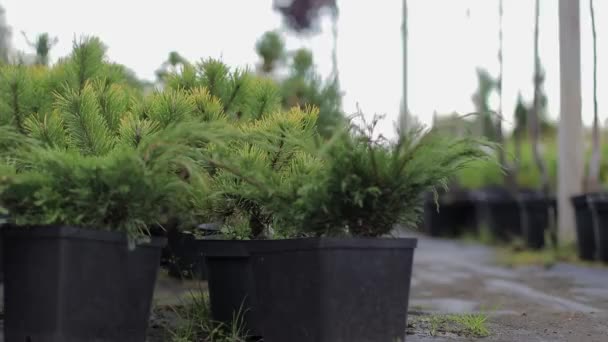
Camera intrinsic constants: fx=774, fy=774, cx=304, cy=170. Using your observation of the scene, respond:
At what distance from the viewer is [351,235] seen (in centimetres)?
271

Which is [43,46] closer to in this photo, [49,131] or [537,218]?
[49,131]

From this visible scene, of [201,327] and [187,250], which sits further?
[187,250]

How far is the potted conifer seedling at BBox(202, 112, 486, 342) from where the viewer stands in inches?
102

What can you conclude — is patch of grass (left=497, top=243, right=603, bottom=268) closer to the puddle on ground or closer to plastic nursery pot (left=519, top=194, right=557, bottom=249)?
plastic nursery pot (left=519, top=194, right=557, bottom=249)

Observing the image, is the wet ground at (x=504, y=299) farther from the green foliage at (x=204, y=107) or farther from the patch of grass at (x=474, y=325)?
the green foliage at (x=204, y=107)

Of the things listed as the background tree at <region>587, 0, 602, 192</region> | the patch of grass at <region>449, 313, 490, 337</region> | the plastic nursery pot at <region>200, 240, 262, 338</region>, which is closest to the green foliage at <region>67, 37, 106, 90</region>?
the plastic nursery pot at <region>200, 240, 262, 338</region>

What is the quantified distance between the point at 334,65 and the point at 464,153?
7.50 m

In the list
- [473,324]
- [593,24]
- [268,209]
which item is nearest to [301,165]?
[268,209]

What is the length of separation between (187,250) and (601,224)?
16.2 feet

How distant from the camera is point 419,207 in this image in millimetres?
2732

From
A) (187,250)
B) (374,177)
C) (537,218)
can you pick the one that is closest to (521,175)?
(537,218)

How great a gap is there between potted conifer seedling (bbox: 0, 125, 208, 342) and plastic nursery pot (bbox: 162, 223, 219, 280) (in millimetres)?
664

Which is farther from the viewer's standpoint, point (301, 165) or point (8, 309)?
point (301, 165)

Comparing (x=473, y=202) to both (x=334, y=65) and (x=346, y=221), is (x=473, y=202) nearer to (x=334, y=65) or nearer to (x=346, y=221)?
(x=334, y=65)
